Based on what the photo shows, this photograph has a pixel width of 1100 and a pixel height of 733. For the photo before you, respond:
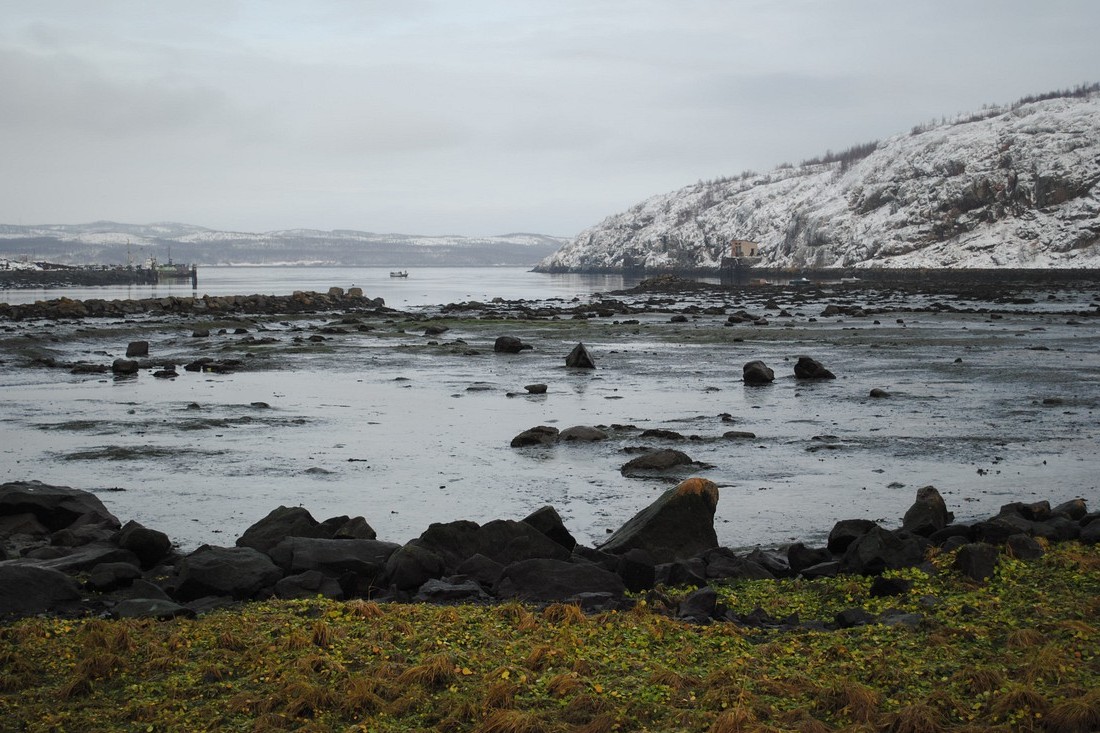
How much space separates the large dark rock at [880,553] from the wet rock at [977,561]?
457mm

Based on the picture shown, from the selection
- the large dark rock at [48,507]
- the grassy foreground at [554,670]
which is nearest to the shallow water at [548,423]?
the large dark rock at [48,507]

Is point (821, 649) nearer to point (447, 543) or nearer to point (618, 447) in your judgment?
point (447, 543)

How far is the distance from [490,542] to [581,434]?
807cm

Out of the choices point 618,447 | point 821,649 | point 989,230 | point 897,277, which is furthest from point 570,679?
point 989,230

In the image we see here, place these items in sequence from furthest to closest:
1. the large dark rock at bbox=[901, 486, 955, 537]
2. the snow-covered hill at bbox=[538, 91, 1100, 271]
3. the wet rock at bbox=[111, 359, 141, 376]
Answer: the snow-covered hill at bbox=[538, 91, 1100, 271] < the wet rock at bbox=[111, 359, 141, 376] < the large dark rock at bbox=[901, 486, 955, 537]

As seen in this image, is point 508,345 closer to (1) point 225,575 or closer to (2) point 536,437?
(2) point 536,437

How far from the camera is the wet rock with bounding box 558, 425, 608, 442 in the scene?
725 inches

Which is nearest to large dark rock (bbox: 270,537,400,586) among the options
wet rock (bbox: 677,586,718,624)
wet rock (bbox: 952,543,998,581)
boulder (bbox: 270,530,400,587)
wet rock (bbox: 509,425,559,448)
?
boulder (bbox: 270,530,400,587)

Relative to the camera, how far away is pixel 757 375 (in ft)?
86.8

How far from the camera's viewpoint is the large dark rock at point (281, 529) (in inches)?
424

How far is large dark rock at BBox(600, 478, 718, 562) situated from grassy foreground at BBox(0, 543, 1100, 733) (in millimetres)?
2059

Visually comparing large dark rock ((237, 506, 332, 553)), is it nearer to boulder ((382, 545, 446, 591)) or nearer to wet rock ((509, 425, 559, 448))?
boulder ((382, 545, 446, 591))

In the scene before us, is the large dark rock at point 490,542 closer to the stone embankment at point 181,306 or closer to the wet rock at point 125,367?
the wet rock at point 125,367

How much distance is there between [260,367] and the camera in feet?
107
